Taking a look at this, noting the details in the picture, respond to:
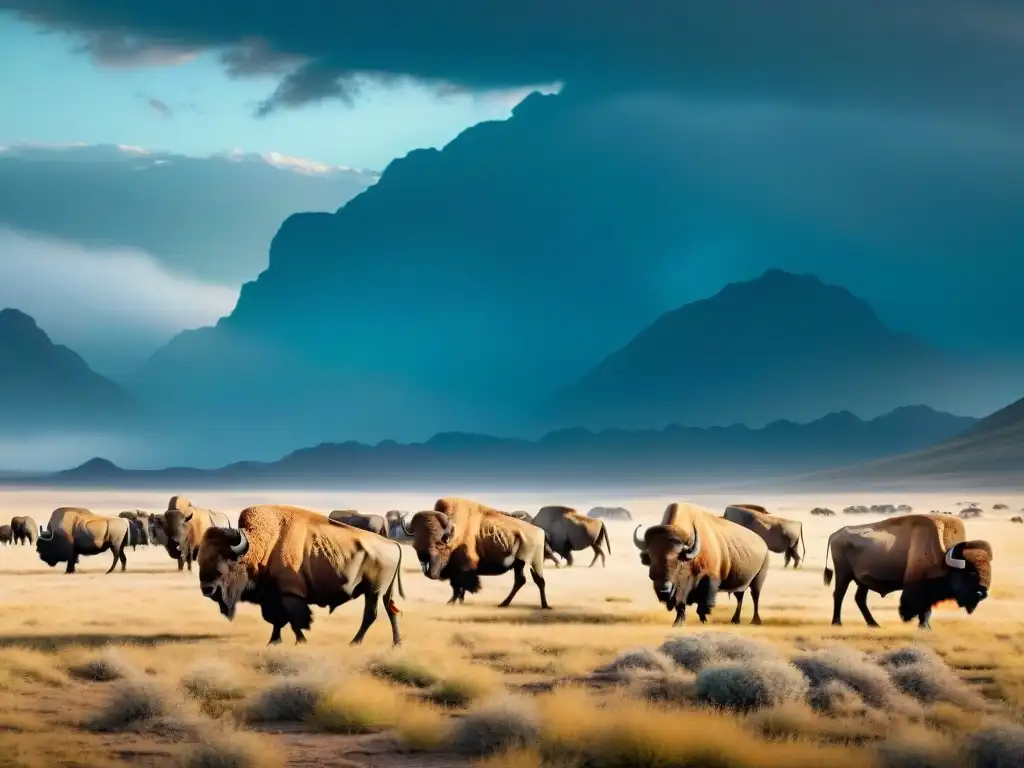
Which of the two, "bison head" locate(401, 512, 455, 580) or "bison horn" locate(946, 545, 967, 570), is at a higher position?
"bison head" locate(401, 512, 455, 580)

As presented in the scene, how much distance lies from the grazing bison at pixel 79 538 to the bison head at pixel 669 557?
22.9 meters

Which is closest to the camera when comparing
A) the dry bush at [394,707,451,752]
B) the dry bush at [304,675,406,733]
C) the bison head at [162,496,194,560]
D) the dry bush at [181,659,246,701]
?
the dry bush at [394,707,451,752]

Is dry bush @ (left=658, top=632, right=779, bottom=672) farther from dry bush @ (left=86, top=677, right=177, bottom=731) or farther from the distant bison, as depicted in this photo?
the distant bison

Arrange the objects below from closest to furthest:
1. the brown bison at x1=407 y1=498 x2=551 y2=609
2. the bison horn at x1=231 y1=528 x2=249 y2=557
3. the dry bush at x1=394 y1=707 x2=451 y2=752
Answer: the dry bush at x1=394 y1=707 x2=451 y2=752, the bison horn at x1=231 y1=528 x2=249 y2=557, the brown bison at x1=407 y1=498 x2=551 y2=609

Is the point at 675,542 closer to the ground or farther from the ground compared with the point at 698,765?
farther from the ground

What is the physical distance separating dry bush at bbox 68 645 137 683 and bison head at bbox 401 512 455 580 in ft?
25.9

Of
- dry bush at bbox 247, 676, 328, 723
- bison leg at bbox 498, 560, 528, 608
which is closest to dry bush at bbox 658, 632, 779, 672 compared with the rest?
dry bush at bbox 247, 676, 328, 723

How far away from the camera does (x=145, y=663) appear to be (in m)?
20.3

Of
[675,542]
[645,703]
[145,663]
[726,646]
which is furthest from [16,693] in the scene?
[675,542]

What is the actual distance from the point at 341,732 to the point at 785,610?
15653mm

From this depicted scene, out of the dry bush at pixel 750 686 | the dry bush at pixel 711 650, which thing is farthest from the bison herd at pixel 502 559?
the dry bush at pixel 750 686

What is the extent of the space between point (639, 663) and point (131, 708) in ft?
21.6

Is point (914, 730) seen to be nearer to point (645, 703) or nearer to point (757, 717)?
point (757, 717)

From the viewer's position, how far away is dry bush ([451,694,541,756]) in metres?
14.6
